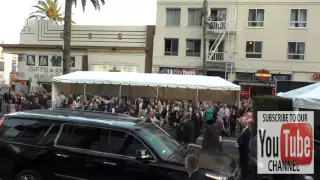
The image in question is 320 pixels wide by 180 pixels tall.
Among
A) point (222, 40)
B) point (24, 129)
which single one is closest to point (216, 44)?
point (222, 40)

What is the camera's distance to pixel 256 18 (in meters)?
31.7

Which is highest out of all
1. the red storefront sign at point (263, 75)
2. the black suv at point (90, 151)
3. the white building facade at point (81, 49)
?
the white building facade at point (81, 49)

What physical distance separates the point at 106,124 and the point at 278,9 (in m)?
28.9

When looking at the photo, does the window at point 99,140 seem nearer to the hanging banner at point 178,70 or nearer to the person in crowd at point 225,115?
the person in crowd at point 225,115

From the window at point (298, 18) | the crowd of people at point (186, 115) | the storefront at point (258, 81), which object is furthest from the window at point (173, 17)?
the crowd of people at point (186, 115)

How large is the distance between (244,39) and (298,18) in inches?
194

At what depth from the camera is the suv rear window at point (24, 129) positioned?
6.11m

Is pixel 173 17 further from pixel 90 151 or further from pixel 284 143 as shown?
pixel 284 143

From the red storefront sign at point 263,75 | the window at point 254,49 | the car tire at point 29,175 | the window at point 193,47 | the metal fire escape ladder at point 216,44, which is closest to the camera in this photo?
the car tire at point 29,175

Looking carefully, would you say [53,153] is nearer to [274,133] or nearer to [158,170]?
[158,170]

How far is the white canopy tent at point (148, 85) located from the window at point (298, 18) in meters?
13.4

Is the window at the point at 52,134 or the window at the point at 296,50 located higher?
the window at the point at 296,50

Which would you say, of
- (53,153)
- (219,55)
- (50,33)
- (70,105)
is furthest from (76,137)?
(50,33)

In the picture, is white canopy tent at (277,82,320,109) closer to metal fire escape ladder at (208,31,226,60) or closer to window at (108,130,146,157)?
window at (108,130,146,157)
